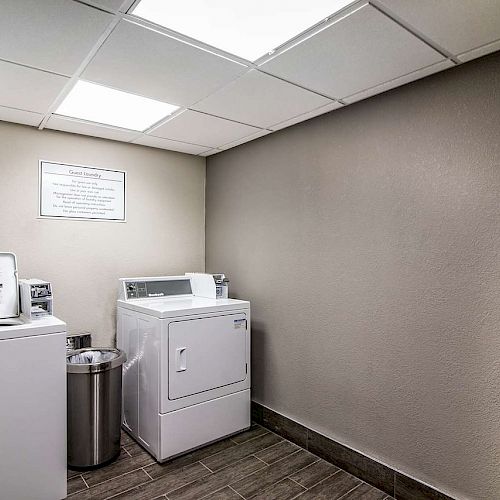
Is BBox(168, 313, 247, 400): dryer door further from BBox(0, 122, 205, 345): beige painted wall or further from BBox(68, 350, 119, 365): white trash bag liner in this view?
BBox(0, 122, 205, 345): beige painted wall

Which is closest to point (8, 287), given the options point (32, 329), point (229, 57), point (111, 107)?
point (32, 329)

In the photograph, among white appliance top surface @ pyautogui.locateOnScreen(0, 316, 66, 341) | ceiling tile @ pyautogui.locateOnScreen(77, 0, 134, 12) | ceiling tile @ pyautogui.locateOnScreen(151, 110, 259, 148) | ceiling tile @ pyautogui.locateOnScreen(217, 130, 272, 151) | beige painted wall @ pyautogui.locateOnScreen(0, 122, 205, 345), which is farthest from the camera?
ceiling tile @ pyautogui.locateOnScreen(217, 130, 272, 151)

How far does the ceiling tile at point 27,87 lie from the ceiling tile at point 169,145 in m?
0.83

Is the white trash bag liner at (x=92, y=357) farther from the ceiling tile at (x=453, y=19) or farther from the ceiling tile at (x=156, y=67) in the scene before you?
the ceiling tile at (x=453, y=19)

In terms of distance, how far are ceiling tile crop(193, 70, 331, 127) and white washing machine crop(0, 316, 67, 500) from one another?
1.59 m

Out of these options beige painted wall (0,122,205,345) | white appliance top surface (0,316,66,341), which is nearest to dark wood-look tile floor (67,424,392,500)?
white appliance top surface (0,316,66,341)

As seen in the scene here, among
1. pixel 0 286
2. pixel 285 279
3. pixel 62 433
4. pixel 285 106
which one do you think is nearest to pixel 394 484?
pixel 285 279

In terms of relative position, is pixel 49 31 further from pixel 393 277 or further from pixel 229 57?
pixel 393 277

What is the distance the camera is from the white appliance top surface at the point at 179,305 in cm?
263

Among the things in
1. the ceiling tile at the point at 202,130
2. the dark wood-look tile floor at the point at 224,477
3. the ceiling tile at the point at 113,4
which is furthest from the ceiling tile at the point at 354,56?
the dark wood-look tile floor at the point at 224,477

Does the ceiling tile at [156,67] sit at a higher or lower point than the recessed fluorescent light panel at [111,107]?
lower

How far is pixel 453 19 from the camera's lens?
156cm

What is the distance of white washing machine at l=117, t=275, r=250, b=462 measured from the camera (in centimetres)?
259

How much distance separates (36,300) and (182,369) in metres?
0.99
